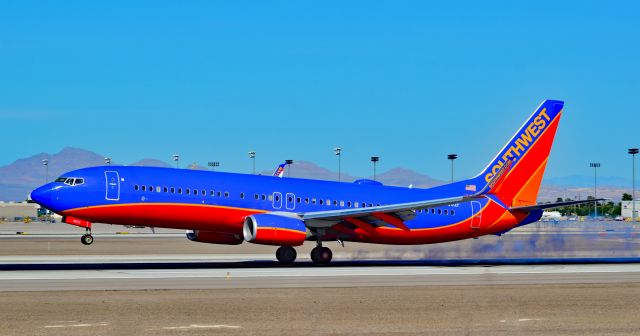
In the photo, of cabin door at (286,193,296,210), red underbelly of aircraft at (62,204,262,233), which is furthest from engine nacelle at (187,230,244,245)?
cabin door at (286,193,296,210)

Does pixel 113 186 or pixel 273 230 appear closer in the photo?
pixel 273 230

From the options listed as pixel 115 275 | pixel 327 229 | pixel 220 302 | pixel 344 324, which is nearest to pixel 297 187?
pixel 327 229

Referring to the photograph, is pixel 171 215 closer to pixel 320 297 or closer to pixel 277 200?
pixel 277 200

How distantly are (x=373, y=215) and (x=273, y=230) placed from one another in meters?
5.40

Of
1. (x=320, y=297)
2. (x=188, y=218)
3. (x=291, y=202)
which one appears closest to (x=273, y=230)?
(x=291, y=202)

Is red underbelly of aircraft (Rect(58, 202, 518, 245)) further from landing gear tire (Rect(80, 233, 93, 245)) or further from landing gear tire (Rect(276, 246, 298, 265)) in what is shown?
landing gear tire (Rect(80, 233, 93, 245))

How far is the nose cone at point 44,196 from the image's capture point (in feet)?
143

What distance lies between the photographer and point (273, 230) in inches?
1689

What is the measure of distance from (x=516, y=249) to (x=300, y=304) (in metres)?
29.8

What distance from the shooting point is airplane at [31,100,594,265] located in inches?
1713

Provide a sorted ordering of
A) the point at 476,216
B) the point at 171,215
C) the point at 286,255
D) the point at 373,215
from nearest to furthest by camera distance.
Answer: the point at 171,215 → the point at 286,255 → the point at 373,215 → the point at 476,216

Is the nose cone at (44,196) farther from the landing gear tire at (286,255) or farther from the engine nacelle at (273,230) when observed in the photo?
the landing gear tire at (286,255)

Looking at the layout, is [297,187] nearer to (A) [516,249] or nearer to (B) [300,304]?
(A) [516,249]

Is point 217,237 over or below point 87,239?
over
